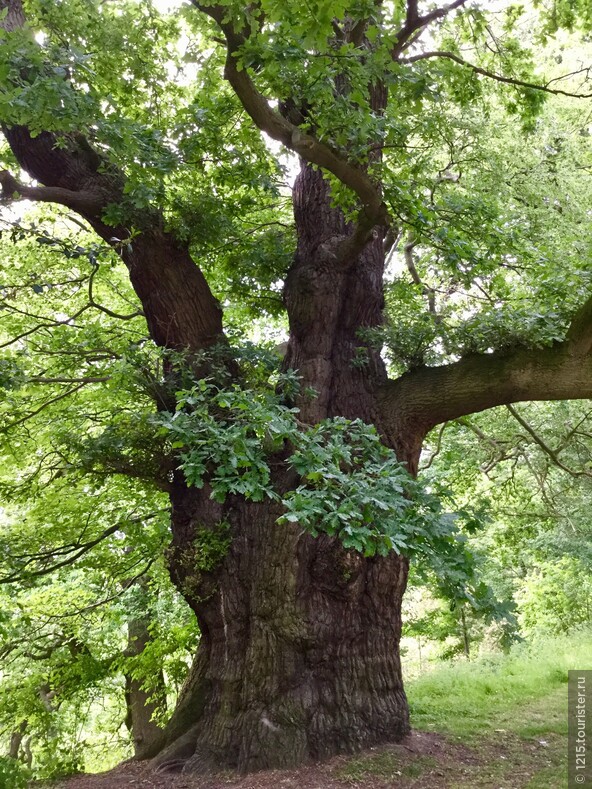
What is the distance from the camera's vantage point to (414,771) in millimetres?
4652

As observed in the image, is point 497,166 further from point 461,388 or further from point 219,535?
point 219,535

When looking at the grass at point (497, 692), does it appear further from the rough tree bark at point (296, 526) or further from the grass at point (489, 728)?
the rough tree bark at point (296, 526)

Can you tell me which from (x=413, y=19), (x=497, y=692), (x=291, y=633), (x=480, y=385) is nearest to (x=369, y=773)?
(x=291, y=633)

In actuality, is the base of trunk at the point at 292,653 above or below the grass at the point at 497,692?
above

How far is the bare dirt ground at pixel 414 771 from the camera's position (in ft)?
14.7

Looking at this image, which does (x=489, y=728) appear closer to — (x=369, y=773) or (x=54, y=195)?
(x=369, y=773)

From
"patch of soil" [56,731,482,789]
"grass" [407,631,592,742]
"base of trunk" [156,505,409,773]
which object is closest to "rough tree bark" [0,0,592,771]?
"base of trunk" [156,505,409,773]

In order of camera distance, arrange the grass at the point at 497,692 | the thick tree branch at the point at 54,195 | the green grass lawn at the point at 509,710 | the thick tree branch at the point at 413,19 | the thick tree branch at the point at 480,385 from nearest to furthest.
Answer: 1. the green grass lawn at the point at 509,710
2. the thick tree branch at the point at 480,385
3. the thick tree branch at the point at 54,195
4. the thick tree branch at the point at 413,19
5. the grass at the point at 497,692

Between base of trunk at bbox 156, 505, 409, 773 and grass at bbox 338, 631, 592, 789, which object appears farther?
base of trunk at bbox 156, 505, 409, 773

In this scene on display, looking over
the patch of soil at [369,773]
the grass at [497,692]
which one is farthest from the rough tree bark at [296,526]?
the grass at [497,692]

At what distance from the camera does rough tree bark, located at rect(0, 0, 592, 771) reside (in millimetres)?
5008

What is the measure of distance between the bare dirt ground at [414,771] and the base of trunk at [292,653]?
148mm

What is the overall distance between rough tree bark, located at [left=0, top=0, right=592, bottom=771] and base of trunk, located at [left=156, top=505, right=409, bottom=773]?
0.04 ft

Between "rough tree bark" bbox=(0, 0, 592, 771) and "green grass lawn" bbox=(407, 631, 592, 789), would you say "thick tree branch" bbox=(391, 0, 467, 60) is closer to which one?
"rough tree bark" bbox=(0, 0, 592, 771)
